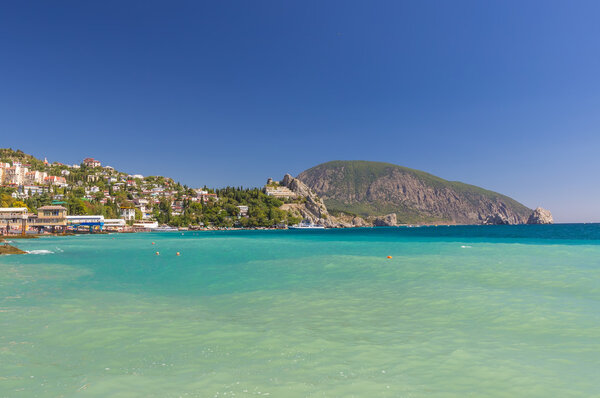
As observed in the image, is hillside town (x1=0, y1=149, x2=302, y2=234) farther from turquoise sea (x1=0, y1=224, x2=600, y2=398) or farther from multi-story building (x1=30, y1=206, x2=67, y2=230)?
turquoise sea (x1=0, y1=224, x2=600, y2=398)

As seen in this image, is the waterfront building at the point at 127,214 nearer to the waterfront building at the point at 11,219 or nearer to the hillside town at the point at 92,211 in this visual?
the hillside town at the point at 92,211

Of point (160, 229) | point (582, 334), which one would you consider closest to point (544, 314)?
point (582, 334)

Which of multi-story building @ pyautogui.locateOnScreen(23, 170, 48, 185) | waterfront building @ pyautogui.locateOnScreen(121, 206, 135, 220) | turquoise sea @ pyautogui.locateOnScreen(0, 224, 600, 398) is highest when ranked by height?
multi-story building @ pyautogui.locateOnScreen(23, 170, 48, 185)

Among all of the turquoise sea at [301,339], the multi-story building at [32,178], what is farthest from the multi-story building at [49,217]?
the turquoise sea at [301,339]

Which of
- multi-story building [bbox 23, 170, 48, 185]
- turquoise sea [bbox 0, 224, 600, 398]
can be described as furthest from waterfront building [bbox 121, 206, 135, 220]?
turquoise sea [bbox 0, 224, 600, 398]

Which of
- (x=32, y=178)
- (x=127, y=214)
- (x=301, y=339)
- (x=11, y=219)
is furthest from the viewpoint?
(x=32, y=178)

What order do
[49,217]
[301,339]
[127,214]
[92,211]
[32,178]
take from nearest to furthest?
[301,339], [49,217], [92,211], [127,214], [32,178]

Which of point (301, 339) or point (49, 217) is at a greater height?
point (49, 217)

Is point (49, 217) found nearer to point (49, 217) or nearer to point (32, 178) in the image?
point (49, 217)

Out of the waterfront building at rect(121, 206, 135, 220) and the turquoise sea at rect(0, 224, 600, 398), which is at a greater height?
the waterfront building at rect(121, 206, 135, 220)

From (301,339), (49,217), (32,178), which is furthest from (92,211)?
(301,339)

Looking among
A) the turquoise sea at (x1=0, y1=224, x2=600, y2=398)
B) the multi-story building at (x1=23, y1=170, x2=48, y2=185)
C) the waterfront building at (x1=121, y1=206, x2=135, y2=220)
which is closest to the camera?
the turquoise sea at (x1=0, y1=224, x2=600, y2=398)

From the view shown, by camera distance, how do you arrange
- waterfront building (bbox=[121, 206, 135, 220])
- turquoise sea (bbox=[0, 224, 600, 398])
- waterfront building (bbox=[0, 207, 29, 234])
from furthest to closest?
waterfront building (bbox=[121, 206, 135, 220])
waterfront building (bbox=[0, 207, 29, 234])
turquoise sea (bbox=[0, 224, 600, 398])

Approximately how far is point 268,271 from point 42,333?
602 inches
